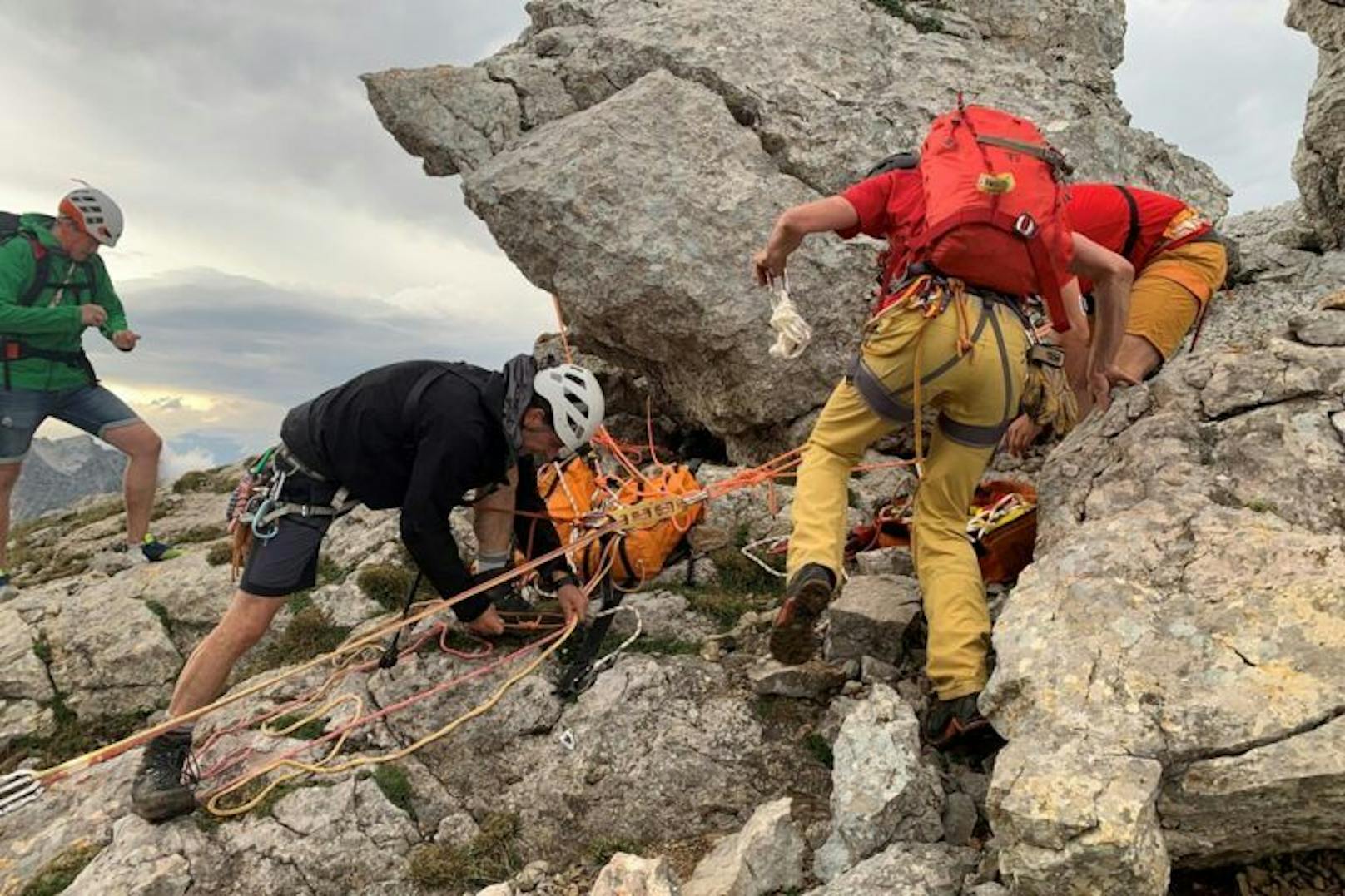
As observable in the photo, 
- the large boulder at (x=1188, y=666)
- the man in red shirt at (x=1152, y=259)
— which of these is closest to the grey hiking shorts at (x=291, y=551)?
the large boulder at (x=1188, y=666)

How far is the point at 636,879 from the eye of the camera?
439 cm

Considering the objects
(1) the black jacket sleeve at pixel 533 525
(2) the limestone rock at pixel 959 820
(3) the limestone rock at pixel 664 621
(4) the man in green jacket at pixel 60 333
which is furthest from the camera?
(4) the man in green jacket at pixel 60 333

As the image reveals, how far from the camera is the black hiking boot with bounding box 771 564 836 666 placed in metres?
5.00

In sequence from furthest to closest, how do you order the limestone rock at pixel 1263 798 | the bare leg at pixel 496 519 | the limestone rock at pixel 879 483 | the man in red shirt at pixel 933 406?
the limestone rock at pixel 879 483, the bare leg at pixel 496 519, the man in red shirt at pixel 933 406, the limestone rock at pixel 1263 798

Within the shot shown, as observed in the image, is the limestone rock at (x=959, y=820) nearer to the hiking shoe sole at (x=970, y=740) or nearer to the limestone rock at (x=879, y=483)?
the hiking shoe sole at (x=970, y=740)

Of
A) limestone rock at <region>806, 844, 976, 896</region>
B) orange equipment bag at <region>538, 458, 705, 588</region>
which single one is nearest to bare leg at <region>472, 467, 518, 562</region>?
orange equipment bag at <region>538, 458, 705, 588</region>

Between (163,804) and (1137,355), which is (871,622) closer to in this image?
(1137,355)

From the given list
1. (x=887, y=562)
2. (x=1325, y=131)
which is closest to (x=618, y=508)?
(x=887, y=562)

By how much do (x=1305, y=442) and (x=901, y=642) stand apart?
9.24 ft

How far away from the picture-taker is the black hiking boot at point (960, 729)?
4.91 meters

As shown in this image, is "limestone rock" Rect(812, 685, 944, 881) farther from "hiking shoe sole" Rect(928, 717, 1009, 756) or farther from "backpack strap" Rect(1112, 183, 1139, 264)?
"backpack strap" Rect(1112, 183, 1139, 264)

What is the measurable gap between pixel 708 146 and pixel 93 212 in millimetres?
7120

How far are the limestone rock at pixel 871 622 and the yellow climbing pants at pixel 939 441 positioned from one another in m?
0.61

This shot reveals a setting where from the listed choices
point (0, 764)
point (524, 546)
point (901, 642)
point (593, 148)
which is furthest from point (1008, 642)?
point (0, 764)
